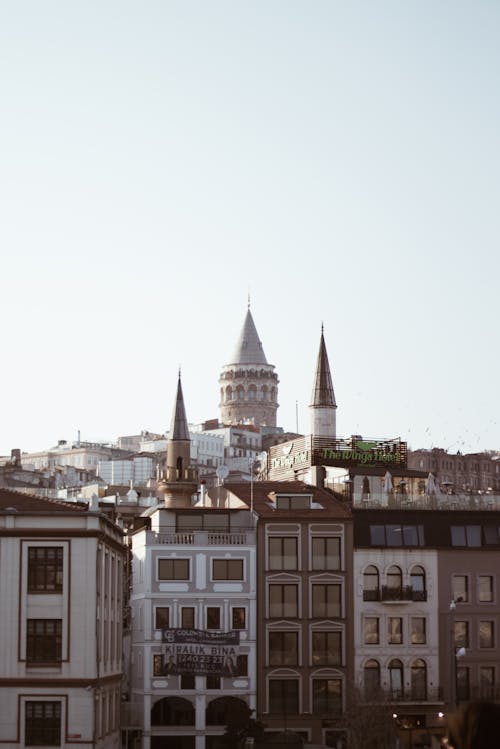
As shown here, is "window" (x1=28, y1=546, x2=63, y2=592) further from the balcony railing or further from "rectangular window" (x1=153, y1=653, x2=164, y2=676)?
the balcony railing

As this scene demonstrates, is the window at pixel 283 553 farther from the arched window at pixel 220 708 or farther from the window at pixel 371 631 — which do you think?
the arched window at pixel 220 708

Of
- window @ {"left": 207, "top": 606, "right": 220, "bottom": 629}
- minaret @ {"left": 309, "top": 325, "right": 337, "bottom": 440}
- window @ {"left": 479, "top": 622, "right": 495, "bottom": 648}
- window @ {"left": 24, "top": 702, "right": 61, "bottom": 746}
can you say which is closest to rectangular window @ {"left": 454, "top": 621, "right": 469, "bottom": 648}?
window @ {"left": 479, "top": 622, "right": 495, "bottom": 648}

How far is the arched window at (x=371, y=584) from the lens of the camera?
7569 centimetres

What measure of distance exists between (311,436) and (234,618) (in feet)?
83.6

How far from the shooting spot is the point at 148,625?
240 feet

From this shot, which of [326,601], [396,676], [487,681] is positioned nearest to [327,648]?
[326,601]

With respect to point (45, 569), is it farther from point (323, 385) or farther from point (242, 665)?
point (323, 385)

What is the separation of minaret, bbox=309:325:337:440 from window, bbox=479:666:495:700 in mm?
29879

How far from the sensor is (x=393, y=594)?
7600 centimetres

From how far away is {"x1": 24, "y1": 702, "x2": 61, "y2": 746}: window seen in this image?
189 ft

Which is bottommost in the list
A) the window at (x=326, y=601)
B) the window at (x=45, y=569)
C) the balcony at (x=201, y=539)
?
the window at (x=326, y=601)

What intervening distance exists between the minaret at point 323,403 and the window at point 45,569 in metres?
44.3

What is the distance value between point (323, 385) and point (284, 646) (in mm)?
37278

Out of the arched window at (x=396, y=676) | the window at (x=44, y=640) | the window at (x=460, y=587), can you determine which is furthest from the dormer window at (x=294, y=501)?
the window at (x=44, y=640)
